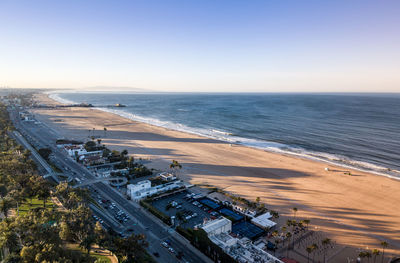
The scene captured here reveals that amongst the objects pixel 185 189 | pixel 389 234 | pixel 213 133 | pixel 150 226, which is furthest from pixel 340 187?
pixel 213 133

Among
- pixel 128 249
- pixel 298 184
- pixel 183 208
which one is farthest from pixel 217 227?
pixel 298 184

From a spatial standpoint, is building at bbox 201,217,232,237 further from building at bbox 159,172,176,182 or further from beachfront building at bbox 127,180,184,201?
building at bbox 159,172,176,182

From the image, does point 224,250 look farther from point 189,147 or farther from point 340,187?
point 189,147

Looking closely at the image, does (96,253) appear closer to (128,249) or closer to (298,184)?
(128,249)

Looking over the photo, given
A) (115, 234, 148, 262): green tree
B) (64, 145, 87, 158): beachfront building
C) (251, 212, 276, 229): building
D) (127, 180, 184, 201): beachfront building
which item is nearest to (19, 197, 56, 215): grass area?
(127, 180, 184, 201): beachfront building

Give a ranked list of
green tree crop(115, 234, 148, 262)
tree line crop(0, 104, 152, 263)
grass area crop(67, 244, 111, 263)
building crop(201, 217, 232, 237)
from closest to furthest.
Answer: tree line crop(0, 104, 152, 263) → green tree crop(115, 234, 148, 262) → grass area crop(67, 244, 111, 263) → building crop(201, 217, 232, 237)

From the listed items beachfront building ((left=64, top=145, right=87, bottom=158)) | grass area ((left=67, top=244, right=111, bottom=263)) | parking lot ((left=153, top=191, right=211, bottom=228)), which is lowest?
parking lot ((left=153, top=191, right=211, bottom=228))
